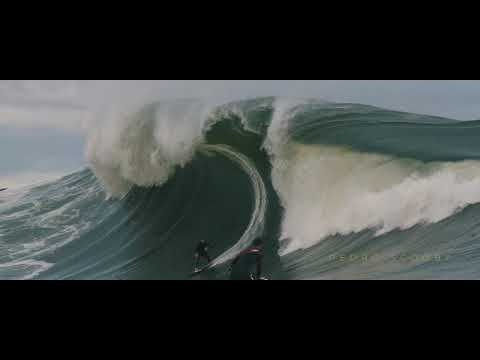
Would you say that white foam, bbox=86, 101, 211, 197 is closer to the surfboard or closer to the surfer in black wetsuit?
the surfer in black wetsuit

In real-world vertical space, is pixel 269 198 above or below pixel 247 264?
above

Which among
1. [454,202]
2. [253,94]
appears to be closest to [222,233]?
[253,94]

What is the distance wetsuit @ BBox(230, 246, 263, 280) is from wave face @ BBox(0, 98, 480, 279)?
17 cm

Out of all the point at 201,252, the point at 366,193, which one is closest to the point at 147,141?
the point at 201,252

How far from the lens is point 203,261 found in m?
5.74

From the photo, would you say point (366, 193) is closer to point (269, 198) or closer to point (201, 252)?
point (269, 198)

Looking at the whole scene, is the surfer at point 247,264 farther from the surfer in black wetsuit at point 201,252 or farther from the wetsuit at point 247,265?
the surfer in black wetsuit at point 201,252

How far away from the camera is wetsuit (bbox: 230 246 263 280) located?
535cm

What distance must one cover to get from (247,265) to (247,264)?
0.01 m

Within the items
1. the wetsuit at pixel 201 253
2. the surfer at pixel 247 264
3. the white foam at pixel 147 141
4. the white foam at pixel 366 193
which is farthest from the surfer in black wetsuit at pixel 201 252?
the white foam at pixel 147 141

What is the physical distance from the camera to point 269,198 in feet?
19.9

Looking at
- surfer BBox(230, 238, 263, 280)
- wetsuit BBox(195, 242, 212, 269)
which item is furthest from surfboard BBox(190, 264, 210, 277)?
surfer BBox(230, 238, 263, 280)
